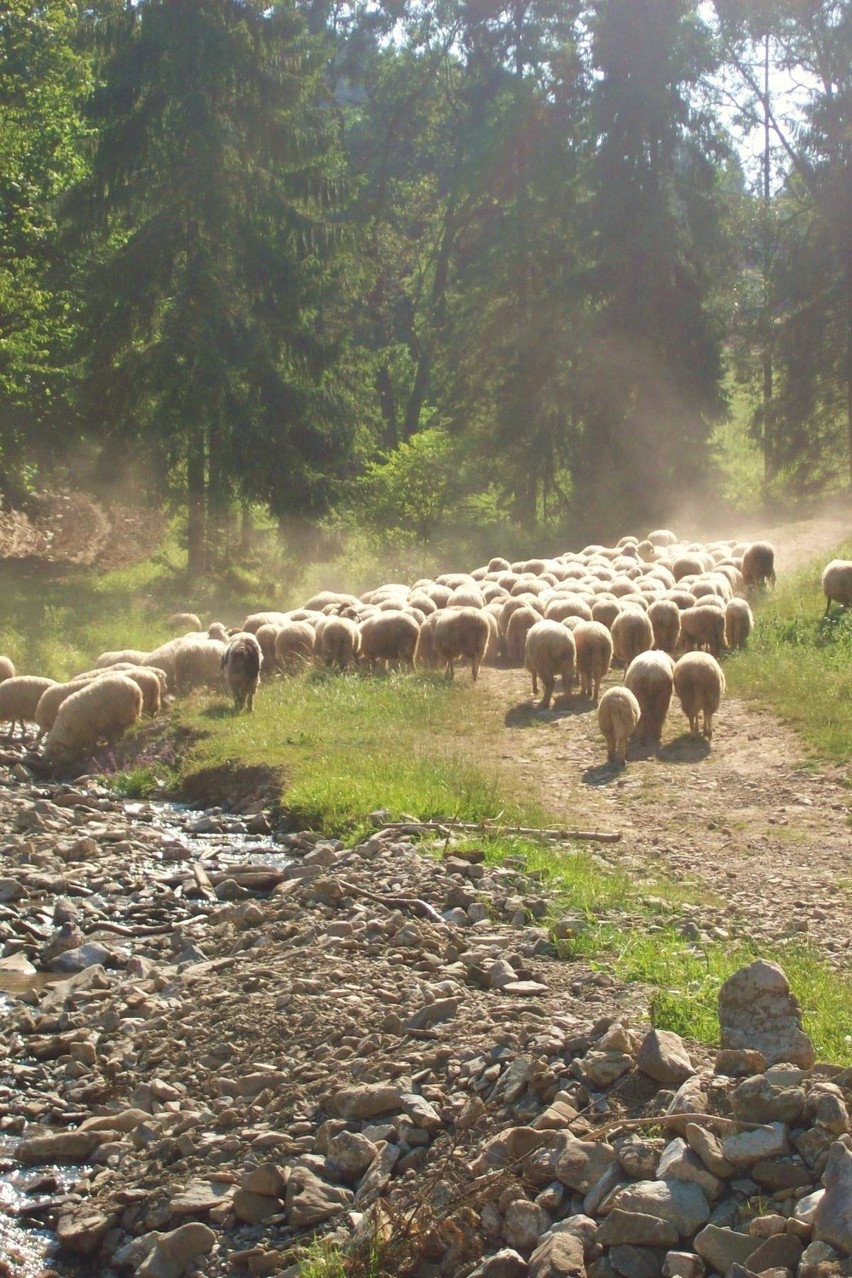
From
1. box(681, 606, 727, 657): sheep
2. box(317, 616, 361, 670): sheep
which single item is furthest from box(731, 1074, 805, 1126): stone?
box(317, 616, 361, 670): sheep

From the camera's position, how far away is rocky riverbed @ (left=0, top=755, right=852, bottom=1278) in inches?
198

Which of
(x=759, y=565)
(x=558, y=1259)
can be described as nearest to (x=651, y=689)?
(x=759, y=565)

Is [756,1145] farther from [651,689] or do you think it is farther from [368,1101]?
[651,689]

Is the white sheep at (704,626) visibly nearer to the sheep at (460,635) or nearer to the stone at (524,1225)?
the sheep at (460,635)

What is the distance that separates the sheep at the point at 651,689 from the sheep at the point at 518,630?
403 centimetres

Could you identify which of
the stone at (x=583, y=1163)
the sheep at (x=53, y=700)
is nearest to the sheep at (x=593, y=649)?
the sheep at (x=53, y=700)

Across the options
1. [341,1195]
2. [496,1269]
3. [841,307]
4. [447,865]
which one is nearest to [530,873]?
[447,865]

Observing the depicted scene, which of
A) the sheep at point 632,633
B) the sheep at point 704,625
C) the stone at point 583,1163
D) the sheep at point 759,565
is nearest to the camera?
the stone at point 583,1163

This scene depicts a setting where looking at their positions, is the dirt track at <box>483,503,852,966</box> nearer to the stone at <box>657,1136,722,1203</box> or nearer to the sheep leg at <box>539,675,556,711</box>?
the sheep leg at <box>539,675,556,711</box>

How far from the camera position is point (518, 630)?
17562 millimetres

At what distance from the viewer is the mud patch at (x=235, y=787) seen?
1281cm

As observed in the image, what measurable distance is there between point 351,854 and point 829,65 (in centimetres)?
3225

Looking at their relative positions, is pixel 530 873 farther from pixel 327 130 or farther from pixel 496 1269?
pixel 327 130

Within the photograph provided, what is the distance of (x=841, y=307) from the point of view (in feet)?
111
